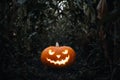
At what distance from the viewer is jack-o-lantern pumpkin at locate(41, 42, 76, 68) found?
8.14 ft

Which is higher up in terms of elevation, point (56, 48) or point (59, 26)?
point (59, 26)

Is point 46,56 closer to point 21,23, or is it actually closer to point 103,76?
point 103,76

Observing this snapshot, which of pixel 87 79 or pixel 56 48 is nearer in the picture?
pixel 87 79

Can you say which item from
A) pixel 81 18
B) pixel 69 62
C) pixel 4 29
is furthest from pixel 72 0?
pixel 4 29

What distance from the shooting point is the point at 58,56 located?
250cm

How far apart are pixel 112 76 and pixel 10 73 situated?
0.70 m

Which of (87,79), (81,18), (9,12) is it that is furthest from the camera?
(81,18)

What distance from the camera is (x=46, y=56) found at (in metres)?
2.47

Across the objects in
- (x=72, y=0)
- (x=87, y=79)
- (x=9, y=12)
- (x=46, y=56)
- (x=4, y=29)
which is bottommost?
(x=87, y=79)

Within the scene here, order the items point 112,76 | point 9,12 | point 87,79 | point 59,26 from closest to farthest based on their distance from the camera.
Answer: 1. point 112,76
2. point 9,12
3. point 87,79
4. point 59,26

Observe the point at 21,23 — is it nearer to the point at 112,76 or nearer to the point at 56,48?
the point at 56,48

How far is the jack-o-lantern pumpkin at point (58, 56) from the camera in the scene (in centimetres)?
248

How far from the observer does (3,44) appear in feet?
5.82

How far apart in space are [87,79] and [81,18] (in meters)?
1.02
